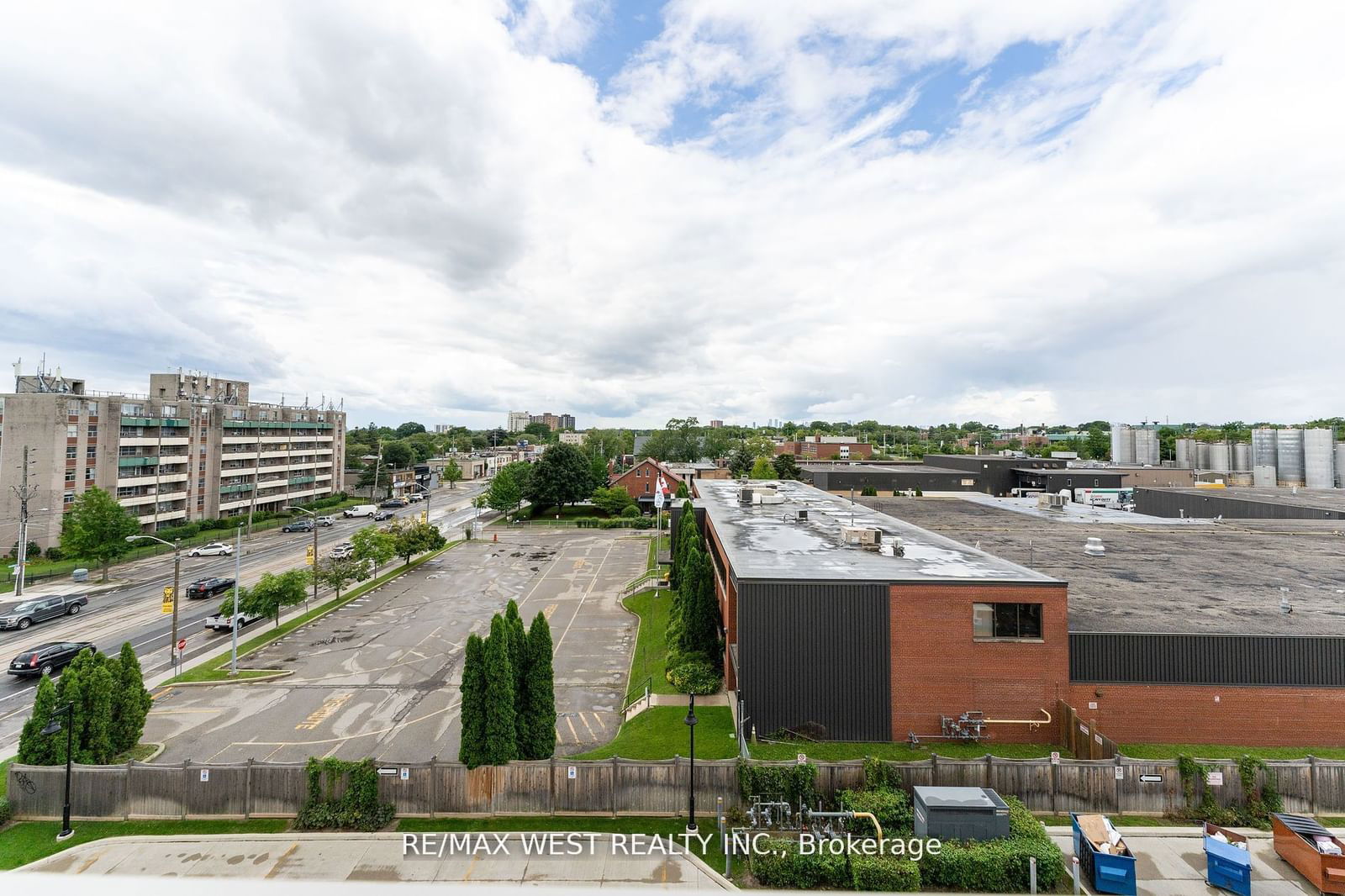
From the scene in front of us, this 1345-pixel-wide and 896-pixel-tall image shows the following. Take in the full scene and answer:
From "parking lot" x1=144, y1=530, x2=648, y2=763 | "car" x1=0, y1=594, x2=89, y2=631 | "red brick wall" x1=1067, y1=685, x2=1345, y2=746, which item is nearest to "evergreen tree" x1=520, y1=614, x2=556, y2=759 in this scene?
"parking lot" x1=144, y1=530, x2=648, y2=763

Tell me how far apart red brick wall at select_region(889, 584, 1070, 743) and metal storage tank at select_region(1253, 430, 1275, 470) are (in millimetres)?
97401

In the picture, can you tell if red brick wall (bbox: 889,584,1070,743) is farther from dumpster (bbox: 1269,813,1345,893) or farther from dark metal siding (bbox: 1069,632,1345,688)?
dumpster (bbox: 1269,813,1345,893)

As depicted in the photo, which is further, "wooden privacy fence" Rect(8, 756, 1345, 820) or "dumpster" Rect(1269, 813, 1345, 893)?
"wooden privacy fence" Rect(8, 756, 1345, 820)

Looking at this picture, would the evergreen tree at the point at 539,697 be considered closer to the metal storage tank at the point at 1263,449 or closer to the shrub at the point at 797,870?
the shrub at the point at 797,870

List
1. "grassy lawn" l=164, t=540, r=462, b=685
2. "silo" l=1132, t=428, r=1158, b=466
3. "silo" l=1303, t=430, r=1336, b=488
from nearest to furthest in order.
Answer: "grassy lawn" l=164, t=540, r=462, b=685, "silo" l=1303, t=430, r=1336, b=488, "silo" l=1132, t=428, r=1158, b=466

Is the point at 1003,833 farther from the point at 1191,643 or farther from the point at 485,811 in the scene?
the point at 485,811

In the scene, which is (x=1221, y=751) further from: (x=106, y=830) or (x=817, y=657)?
(x=106, y=830)

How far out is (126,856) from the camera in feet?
50.0

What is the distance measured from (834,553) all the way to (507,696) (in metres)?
13.5

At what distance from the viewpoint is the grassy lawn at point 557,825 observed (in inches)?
643

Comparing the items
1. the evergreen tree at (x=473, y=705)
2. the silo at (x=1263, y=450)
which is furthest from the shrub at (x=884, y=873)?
Result: the silo at (x=1263, y=450)

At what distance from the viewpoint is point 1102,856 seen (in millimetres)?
13891

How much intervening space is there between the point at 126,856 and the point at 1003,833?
21.8 m

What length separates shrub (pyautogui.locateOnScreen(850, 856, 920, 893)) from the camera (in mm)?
13602
